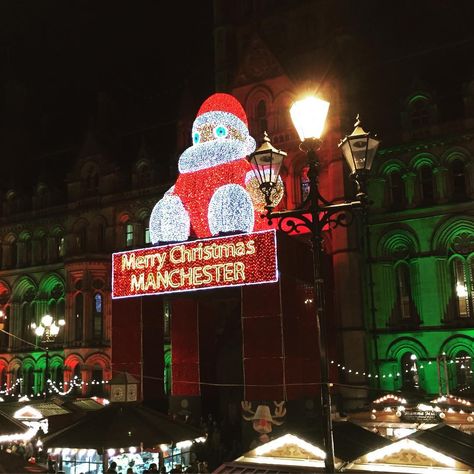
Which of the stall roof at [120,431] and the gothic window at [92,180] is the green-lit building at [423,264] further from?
the gothic window at [92,180]

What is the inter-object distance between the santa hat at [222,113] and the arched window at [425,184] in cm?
1258

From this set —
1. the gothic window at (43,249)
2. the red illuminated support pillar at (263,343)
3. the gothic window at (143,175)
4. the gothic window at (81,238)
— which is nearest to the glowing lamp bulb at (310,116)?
the red illuminated support pillar at (263,343)

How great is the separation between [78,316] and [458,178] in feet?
78.7

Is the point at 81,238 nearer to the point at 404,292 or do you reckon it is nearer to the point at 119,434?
the point at 404,292

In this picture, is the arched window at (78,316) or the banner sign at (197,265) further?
the arched window at (78,316)

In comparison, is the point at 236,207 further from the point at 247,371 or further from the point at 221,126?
the point at 247,371

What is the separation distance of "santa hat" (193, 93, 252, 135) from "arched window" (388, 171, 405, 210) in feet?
40.1

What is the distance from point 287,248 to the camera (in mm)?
21078

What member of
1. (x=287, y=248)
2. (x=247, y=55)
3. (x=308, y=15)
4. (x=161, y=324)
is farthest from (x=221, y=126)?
(x=308, y=15)

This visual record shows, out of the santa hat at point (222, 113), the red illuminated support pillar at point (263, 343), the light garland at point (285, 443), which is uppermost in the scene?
the santa hat at point (222, 113)

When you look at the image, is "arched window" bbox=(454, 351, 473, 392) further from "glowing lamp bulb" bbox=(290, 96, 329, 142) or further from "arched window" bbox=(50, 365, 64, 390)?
"arched window" bbox=(50, 365, 64, 390)

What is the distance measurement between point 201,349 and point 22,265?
76.3 ft

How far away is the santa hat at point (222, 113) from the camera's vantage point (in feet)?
74.4

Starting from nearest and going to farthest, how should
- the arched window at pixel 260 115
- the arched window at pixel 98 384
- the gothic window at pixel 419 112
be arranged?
the gothic window at pixel 419 112
the arched window at pixel 260 115
the arched window at pixel 98 384
